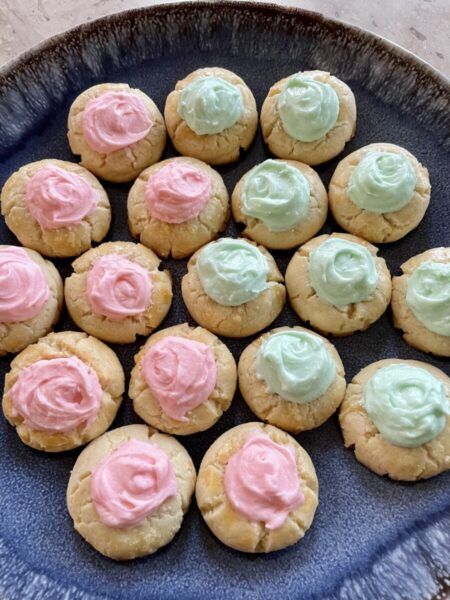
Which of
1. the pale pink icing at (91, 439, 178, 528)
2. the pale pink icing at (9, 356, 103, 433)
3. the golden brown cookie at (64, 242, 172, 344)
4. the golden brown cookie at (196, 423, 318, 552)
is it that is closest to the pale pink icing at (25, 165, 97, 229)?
the golden brown cookie at (64, 242, 172, 344)

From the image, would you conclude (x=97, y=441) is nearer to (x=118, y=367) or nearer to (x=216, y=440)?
(x=118, y=367)

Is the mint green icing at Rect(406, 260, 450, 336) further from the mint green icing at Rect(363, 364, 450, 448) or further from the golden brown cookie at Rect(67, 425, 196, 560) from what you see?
the golden brown cookie at Rect(67, 425, 196, 560)

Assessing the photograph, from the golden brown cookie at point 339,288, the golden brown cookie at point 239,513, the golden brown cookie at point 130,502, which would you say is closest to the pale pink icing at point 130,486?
the golden brown cookie at point 130,502

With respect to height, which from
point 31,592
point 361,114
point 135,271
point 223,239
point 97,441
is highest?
point 361,114

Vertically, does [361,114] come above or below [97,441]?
above

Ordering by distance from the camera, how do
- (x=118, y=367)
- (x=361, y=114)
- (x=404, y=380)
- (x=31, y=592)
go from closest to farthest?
(x=31, y=592) → (x=404, y=380) → (x=118, y=367) → (x=361, y=114)

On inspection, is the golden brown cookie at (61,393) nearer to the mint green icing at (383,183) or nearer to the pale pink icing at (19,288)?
the pale pink icing at (19,288)

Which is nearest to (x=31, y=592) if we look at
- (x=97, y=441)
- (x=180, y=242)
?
(x=97, y=441)
